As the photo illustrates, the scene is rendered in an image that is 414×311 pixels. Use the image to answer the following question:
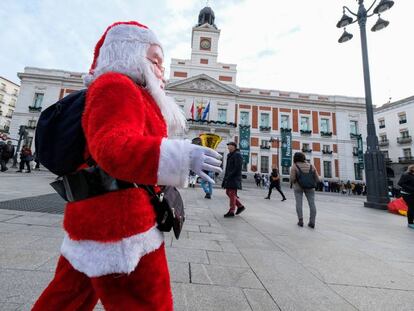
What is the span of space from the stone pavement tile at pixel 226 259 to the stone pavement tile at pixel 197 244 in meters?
0.17

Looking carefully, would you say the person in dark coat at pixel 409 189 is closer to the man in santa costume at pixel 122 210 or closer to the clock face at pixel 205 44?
the man in santa costume at pixel 122 210

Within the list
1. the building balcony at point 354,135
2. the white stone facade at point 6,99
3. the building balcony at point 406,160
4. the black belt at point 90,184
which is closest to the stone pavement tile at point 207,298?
the black belt at point 90,184

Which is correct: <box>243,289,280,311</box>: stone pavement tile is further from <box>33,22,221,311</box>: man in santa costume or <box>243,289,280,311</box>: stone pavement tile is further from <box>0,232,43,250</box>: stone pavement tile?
<box>0,232,43,250</box>: stone pavement tile

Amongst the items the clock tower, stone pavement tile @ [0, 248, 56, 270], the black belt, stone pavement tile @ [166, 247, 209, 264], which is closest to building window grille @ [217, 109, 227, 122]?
the clock tower

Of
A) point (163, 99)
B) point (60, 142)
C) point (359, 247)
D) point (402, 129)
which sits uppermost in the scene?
point (402, 129)

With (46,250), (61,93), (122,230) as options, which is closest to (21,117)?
(61,93)

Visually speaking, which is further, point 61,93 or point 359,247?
point 61,93

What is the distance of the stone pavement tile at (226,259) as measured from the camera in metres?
2.13

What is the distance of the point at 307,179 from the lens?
4.20 meters

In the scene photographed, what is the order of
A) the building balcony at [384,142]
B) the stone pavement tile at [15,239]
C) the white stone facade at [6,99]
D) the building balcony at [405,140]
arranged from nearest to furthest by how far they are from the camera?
1. the stone pavement tile at [15,239]
2. the building balcony at [405,140]
3. the building balcony at [384,142]
4. the white stone facade at [6,99]

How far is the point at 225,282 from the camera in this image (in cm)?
175

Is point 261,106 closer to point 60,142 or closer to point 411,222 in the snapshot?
point 411,222

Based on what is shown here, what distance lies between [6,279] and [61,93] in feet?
116

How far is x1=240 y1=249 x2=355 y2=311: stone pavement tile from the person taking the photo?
4.97 feet
